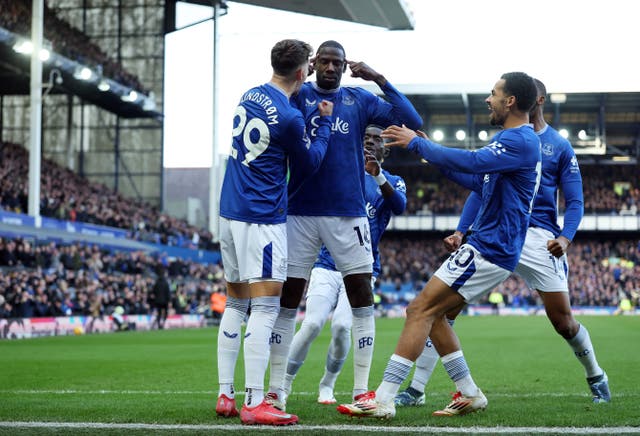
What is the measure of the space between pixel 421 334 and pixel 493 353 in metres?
10.3

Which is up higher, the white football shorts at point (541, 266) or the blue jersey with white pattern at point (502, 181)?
the blue jersey with white pattern at point (502, 181)

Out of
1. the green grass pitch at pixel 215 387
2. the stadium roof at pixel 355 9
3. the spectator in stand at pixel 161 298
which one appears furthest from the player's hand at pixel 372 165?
the stadium roof at pixel 355 9

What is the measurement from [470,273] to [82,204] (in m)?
34.7

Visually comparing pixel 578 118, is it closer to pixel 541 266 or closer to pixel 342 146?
pixel 541 266

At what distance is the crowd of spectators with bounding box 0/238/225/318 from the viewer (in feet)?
77.9

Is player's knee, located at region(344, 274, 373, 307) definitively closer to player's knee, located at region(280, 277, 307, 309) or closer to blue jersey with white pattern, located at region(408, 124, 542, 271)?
player's knee, located at region(280, 277, 307, 309)

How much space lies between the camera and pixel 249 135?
6.14 metres

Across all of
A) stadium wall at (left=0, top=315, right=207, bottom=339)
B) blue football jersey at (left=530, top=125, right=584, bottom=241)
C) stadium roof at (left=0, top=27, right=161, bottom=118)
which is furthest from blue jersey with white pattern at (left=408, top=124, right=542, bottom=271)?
stadium roof at (left=0, top=27, right=161, bottom=118)

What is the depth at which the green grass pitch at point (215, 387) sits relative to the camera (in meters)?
5.91

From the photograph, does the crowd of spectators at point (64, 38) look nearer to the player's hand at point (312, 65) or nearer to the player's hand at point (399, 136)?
the player's hand at point (312, 65)

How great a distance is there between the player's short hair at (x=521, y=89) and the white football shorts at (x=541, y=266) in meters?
1.61

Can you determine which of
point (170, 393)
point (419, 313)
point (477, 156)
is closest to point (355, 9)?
point (170, 393)

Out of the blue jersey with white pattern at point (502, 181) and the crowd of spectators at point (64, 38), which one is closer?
the blue jersey with white pattern at point (502, 181)

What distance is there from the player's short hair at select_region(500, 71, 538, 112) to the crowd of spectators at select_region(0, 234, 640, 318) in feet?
62.5
